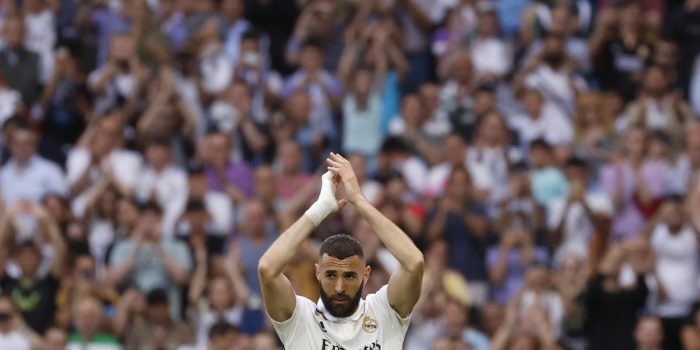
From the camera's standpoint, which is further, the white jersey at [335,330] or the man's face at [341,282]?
the white jersey at [335,330]

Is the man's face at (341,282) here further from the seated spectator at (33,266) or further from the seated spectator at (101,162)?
the seated spectator at (101,162)

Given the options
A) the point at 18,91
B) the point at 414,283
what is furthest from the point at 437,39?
the point at 414,283

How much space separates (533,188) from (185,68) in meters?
4.66

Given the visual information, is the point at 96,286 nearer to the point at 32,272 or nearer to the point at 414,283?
the point at 32,272

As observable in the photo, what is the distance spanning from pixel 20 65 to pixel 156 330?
480 centimetres

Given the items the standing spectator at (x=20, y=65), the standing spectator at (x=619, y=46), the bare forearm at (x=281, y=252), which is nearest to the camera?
the bare forearm at (x=281, y=252)

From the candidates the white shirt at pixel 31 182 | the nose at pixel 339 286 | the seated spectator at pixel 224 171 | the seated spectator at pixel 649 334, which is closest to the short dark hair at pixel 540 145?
the seated spectator at pixel 649 334

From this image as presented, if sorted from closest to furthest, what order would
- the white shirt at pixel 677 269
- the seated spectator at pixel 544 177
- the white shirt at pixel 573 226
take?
1. the white shirt at pixel 677 269
2. the white shirt at pixel 573 226
3. the seated spectator at pixel 544 177

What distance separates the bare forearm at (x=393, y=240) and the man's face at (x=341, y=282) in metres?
0.22

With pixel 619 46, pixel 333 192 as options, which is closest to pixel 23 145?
pixel 619 46

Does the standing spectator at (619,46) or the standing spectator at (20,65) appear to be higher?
the standing spectator at (20,65)

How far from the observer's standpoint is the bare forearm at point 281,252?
33.4 ft

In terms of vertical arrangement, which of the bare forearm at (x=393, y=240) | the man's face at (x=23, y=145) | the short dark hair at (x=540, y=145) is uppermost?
the man's face at (x=23, y=145)

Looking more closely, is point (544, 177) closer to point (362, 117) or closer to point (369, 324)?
point (362, 117)
